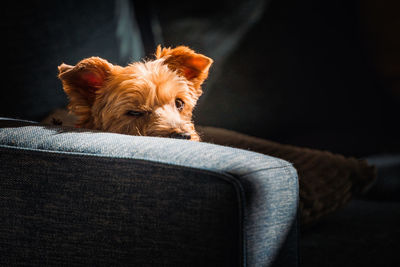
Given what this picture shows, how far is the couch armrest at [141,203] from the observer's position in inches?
24.1

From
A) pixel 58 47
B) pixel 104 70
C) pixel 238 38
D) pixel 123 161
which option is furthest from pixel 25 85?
pixel 123 161

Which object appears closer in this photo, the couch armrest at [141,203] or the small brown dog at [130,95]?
the couch armrest at [141,203]

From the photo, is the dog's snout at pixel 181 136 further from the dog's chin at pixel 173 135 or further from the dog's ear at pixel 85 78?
the dog's ear at pixel 85 78

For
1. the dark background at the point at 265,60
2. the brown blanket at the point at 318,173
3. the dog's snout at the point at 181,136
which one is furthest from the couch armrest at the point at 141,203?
the dark background at the point at 265,60

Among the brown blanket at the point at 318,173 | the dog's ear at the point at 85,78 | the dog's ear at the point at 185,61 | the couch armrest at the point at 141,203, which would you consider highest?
the dog's ear at the point at 185,61

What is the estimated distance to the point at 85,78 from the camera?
1.12 meters

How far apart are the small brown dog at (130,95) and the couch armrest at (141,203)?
0.33m

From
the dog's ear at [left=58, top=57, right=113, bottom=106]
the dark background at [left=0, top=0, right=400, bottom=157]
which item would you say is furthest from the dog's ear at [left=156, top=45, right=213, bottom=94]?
the dark background at [left=0, top=0, right=400, bottom=157]

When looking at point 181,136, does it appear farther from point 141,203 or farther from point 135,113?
point 141,203

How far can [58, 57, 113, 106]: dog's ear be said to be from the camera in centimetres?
106

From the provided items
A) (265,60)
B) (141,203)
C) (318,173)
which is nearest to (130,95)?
(141,203)

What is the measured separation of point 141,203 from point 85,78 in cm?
60

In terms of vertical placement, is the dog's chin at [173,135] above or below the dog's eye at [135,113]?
below

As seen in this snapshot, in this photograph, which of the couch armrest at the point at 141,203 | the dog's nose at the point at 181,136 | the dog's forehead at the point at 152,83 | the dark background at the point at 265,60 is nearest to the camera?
the couch armrest at the point at 141,203
